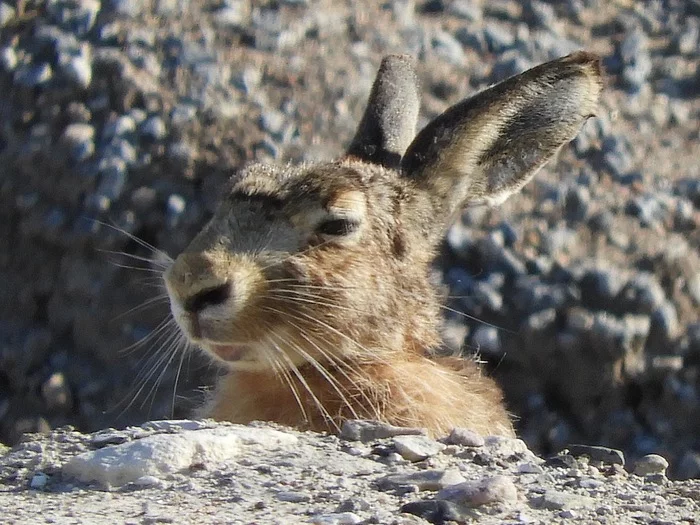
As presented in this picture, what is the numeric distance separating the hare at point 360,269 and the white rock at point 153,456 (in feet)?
2.74

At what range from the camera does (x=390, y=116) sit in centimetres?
600

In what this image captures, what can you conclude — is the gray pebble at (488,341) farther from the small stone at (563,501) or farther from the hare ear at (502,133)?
the small stone at (563,501)

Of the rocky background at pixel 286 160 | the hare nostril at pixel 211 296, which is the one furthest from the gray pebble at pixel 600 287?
the hare nostril at pixel 211 296

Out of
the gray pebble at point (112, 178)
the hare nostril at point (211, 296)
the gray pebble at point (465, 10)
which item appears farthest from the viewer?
the gray pebble at point (465, 10)

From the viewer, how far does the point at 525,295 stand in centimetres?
715

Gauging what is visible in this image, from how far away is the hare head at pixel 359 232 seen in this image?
183 inches

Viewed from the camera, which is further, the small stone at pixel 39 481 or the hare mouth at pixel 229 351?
the hare mouth at pixel 229 351

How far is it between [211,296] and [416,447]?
1.02 meters

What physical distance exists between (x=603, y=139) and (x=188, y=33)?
2.57 m

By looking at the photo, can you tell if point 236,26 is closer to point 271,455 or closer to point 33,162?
point 33,162

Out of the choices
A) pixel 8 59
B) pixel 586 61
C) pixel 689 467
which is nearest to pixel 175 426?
pixel 586 61

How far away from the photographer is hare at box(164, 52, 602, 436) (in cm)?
470

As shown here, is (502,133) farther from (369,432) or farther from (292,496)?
(292,496)

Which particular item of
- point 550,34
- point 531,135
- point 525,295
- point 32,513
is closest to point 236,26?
point 550,34
